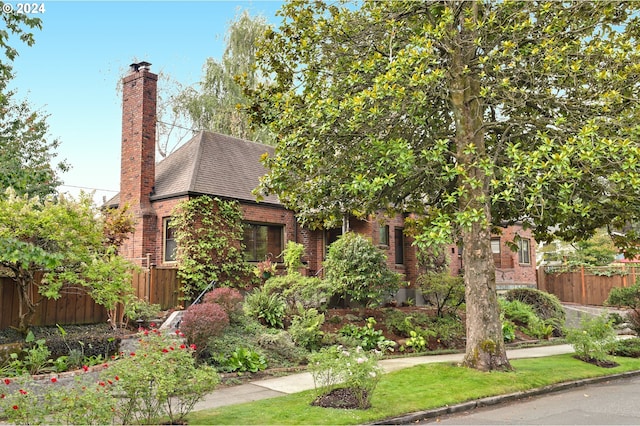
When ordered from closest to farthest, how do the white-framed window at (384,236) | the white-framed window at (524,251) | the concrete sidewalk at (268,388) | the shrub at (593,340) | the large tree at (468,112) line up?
the concrete sidewalk at (268,388) → the large tree at (468,112) → the shrub at (593,340) → the white-framed window at (384,236) → the white-framed window at (524,251)

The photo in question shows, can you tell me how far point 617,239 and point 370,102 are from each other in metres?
6.77

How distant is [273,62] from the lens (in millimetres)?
12906

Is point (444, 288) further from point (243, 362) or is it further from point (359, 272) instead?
point (243, 362)

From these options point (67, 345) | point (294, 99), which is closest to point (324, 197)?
point (294, 99)

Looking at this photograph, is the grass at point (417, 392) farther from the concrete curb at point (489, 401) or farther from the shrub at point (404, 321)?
the shrub at point (404, 321)

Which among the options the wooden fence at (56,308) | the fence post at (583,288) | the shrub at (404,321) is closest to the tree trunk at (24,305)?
the wooden fence at (56,308)

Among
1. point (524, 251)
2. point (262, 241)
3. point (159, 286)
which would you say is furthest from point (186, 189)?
point (524, 251)

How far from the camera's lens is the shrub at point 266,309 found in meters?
14.2

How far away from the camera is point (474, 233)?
11.3 m

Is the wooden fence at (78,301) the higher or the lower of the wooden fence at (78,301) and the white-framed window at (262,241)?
the lower

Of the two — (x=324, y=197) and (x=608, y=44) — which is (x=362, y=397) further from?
(x=608, y=44)

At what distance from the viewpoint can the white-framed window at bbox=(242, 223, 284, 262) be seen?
1938 centimetres

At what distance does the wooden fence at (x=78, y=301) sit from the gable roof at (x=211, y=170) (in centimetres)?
304

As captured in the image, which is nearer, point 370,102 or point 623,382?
point 370,102
